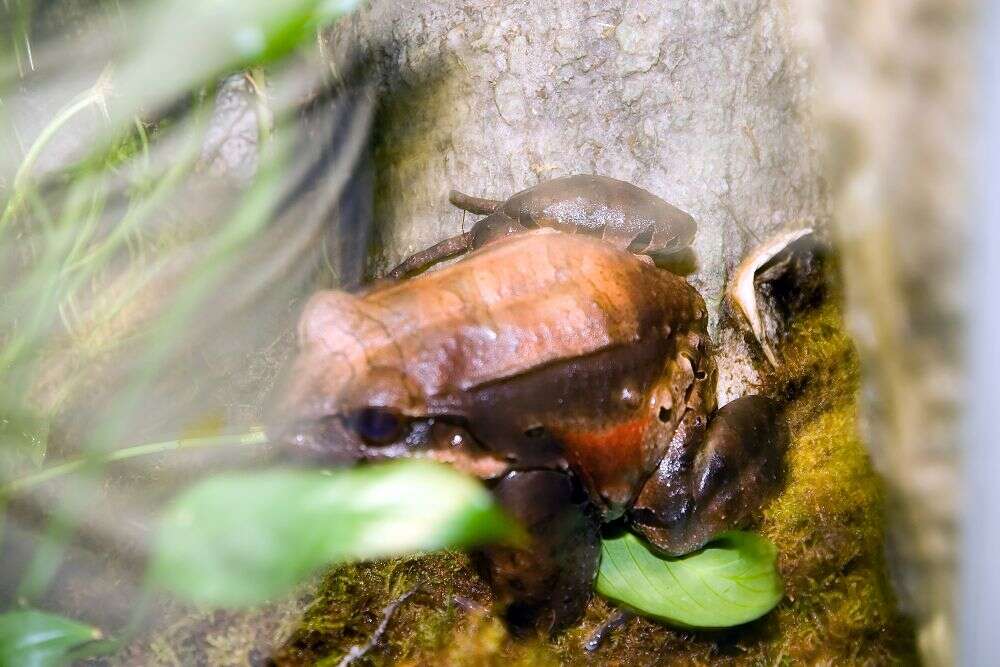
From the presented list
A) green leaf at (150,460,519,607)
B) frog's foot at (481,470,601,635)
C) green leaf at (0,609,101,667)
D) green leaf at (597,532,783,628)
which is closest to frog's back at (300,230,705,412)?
frog's foot at (481,470,601,635)

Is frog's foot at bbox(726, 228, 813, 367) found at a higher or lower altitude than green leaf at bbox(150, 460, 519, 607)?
lower

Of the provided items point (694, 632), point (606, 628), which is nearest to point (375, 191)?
point (606, 628)

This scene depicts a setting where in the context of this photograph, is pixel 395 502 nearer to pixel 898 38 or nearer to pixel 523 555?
pixel 523 555

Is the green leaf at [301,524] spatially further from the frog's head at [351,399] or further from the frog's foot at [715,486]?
the frog's foot at [715,486]

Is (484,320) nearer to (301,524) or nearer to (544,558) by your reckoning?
(544,558)

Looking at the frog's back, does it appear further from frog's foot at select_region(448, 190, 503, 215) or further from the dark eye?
frog's foot at select_region(448, 190, 503, 215)

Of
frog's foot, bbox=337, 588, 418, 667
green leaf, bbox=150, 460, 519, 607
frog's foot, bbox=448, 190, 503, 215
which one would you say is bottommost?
frog's foot, bbox=337, 588, 418, 667

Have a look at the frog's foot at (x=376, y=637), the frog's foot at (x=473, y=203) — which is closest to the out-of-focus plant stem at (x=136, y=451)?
the frog's foot at (x=376, y=637)
